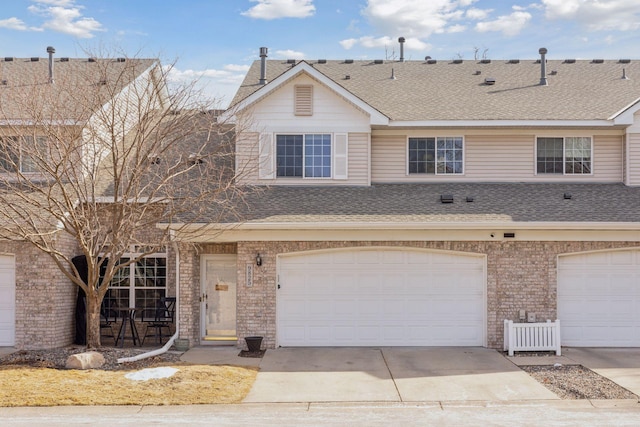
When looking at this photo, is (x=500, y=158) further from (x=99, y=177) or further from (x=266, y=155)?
(x=99, y=177)

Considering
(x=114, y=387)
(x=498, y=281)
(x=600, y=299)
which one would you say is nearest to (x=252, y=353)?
(x=114, y=387)

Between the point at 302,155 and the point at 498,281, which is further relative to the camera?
the point at 302,155

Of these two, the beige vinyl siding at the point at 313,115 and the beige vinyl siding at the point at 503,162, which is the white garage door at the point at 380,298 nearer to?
the beige vinyl siding at the point at 503,162

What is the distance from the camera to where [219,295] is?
1608cm

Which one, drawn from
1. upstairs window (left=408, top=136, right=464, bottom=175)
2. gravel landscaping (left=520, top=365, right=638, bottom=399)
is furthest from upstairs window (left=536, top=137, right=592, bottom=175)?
gravel landscaping (left=520, top=365, right=638, bottom=399)

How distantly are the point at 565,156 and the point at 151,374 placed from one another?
12316 millimetres

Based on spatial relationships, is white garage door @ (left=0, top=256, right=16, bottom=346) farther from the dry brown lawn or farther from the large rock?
the large rock

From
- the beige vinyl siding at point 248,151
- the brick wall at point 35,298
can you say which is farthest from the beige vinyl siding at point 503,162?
the brick wall at point 35,298

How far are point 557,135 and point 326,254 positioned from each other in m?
7.41

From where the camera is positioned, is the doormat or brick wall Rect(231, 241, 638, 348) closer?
the doormat

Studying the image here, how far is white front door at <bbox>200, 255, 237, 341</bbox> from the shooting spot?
1599cm

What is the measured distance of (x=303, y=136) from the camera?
17.0 m

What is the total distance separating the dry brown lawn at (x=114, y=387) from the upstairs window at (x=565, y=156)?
10.2 m

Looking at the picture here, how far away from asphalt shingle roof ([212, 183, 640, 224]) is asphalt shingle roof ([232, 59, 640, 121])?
6.53ft
